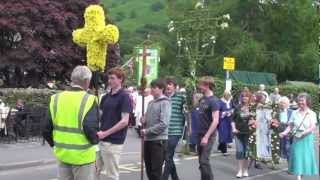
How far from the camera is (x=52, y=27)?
1281 inches

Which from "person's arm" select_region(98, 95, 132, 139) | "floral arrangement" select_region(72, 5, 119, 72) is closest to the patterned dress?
"floral arrangement" select_region(72, 5, 119, 72)

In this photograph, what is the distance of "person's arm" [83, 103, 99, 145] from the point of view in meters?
6.80

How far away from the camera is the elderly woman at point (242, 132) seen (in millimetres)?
12977

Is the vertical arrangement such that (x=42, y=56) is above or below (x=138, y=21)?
below

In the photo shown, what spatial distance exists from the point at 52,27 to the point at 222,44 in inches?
842

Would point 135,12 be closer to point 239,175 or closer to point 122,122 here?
point 239,175

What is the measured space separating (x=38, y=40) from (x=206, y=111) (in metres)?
23.3

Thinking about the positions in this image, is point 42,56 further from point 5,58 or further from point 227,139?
point 227,139

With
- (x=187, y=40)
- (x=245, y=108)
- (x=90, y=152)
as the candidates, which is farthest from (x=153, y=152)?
(x=187, y=40)

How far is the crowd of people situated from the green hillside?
3817 inches

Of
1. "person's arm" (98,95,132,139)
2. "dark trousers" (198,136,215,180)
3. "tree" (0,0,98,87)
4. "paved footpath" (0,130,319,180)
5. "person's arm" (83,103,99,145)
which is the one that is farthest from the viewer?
"tree" (0,0,98,87)

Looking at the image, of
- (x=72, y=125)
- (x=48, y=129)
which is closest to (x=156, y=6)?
(x=48, y=129)

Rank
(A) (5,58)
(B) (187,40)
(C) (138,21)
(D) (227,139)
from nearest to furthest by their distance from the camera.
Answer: (D) (227,139), (B) (187,40), (A) (5,58), (C) (138,21)

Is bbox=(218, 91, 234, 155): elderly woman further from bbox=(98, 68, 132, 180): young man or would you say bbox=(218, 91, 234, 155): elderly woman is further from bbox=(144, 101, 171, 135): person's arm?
bbox=(98, 68, 132, 180): young man
